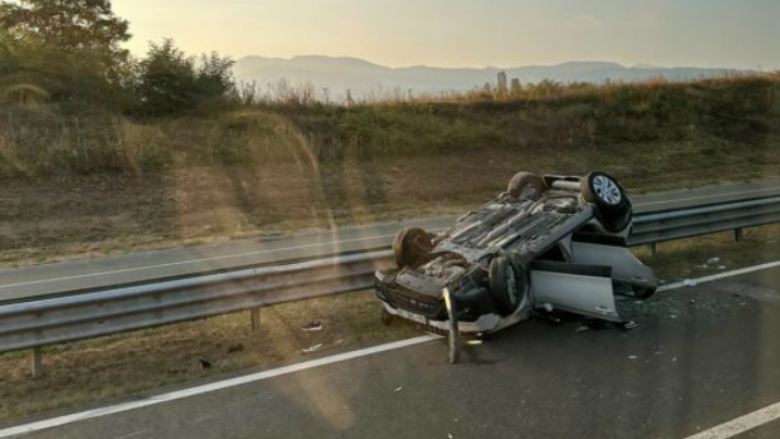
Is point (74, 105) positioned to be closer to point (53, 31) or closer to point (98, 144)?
point (98, 144)

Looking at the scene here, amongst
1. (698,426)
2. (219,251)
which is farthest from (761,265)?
(219,251)

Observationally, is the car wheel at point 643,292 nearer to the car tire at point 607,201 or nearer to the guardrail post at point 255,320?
the car tire at point 607,201

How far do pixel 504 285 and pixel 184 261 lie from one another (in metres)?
7.32

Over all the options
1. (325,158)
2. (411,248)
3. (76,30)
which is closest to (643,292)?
(411,248)

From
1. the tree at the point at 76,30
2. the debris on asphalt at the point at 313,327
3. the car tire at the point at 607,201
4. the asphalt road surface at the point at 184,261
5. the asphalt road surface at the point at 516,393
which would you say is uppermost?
the tree at the point at 76,30

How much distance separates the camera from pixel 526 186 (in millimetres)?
7203

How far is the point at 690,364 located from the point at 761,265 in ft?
12.9

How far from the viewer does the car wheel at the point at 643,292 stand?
6316 millimetres

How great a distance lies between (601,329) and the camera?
581 centimetres

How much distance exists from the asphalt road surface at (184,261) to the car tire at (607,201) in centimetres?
523

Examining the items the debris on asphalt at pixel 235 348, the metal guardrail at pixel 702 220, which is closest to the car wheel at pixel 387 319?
the debris on asphalt at pixel 235 348

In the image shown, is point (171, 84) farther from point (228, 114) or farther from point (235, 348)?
point (235, 348)

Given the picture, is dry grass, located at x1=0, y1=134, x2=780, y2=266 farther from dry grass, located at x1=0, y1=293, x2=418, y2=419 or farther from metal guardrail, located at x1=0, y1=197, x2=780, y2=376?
metal guardrail, located at x1=0, y1=197, x2=780, y2=376

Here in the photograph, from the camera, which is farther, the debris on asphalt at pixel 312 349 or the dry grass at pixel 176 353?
the debris on asphalt at pixel 312 349
